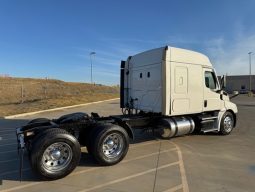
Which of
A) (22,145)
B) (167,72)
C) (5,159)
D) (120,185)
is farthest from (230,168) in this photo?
(5,159)

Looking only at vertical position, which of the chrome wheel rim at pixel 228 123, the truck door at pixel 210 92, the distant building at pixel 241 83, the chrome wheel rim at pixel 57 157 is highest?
the distant building at pixel 241 83

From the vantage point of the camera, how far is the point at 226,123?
35.2ft

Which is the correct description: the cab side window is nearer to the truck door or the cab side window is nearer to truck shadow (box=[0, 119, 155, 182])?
the truck door

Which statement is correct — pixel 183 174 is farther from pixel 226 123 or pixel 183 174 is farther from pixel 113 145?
pixel 226 123

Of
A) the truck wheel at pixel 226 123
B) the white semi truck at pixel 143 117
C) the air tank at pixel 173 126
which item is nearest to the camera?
the white semi truck at pixel 143 117

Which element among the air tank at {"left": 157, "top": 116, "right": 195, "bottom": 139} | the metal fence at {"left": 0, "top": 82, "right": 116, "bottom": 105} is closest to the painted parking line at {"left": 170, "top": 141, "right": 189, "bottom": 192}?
the air tank at {"left": 157, "top": 116, "right": 195, "bottom": 139}

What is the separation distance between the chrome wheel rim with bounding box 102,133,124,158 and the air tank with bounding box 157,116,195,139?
2.20 meters

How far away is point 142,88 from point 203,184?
470 centimetres

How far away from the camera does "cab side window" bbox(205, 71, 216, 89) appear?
397 inches

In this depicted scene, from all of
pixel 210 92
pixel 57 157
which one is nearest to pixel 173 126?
pixel 210 92

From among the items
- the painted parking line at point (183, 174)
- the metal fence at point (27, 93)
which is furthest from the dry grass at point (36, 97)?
the painted parking line at point (183, 174)

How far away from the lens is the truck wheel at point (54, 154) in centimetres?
592

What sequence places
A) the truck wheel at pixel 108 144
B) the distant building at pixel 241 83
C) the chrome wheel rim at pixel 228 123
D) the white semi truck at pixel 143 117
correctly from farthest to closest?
the distant building at pixel 241 83 → the chrome wheel rim at pixel 228 123 → the truck wheel at pixel 108 144 → the white semi truck at pixel 143 117

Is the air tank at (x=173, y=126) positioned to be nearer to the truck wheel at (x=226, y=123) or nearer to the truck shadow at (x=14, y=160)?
the truck shadow at (x=14, y=160)
